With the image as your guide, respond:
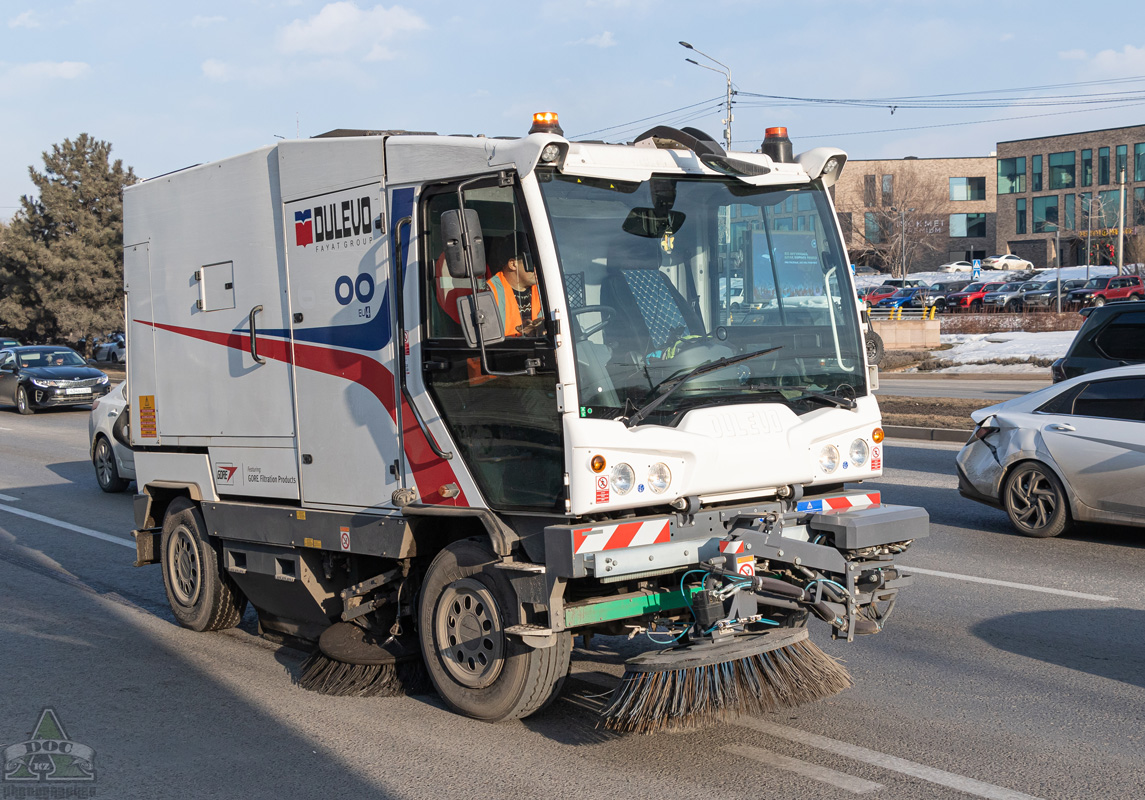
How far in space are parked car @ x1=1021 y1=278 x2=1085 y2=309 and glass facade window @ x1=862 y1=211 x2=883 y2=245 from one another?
2977 cm

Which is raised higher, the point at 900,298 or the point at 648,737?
the point at 900,298

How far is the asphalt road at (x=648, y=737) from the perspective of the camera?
462 cm

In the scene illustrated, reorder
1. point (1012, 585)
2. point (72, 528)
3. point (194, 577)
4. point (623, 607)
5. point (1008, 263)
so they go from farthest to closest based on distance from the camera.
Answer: point (1008, 263), point (72, 528), point (1012, 585), point (194, 577), point (623, 607)

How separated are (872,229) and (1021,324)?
53681 millimetres

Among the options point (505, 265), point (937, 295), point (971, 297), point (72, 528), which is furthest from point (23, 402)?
point (937, 295)

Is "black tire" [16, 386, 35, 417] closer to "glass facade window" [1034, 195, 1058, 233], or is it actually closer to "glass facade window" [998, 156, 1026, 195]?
"glass facade window" [1034, 195, 1058, 233]

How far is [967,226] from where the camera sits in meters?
103

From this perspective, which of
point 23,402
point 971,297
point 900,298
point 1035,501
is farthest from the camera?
point 900,298

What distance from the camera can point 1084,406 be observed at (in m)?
9.53

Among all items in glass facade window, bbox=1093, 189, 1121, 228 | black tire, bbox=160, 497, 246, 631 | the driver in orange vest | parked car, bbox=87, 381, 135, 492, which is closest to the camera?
the driver in orange vest

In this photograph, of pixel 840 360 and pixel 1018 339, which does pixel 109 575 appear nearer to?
pixel 840 360

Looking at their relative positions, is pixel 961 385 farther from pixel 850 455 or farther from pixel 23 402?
pixel 850 455

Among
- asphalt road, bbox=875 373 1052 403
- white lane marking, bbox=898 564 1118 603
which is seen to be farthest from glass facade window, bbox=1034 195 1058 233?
white lane marking, bbox=898 564 1118 603

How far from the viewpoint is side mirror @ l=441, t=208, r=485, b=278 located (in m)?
4.92
